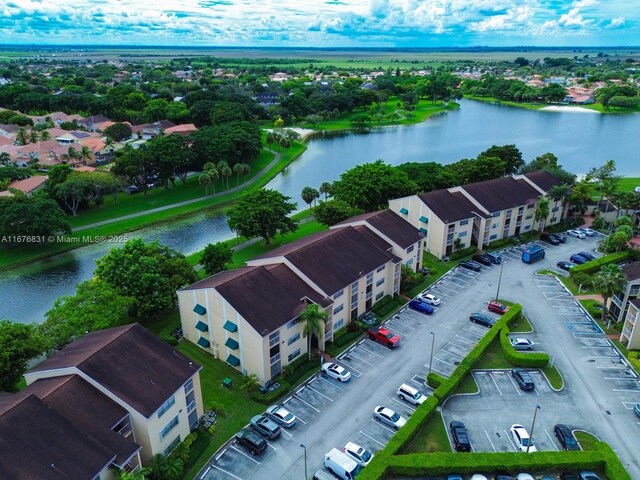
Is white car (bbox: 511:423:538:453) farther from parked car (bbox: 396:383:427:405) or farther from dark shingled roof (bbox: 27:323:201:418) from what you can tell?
dark shingled roof (bbox: 27:323:201:418)

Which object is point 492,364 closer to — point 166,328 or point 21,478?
point 166,328

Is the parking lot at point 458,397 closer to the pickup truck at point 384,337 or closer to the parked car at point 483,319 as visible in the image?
the pickup truck at point 384,337

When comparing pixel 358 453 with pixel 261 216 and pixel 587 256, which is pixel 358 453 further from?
pixel 587 256

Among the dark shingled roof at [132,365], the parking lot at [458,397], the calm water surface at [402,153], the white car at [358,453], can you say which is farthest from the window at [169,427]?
the calm water surface at [402,153]

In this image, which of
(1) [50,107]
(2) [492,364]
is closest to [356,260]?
(2) [492,364]

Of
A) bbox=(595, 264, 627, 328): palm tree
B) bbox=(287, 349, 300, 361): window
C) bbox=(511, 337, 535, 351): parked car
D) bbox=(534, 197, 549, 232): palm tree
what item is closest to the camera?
bbox=(287, 349, 300, 361): window

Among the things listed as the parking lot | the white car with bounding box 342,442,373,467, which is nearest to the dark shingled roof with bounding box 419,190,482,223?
the parking lot

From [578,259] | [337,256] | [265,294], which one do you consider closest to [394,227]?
[337,256]
